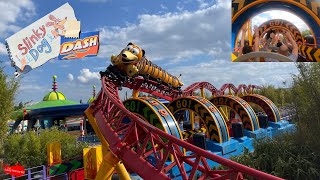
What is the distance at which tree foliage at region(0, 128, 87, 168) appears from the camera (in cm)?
1420

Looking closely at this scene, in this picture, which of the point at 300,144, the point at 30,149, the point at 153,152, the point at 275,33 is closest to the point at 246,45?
the point at 275,33

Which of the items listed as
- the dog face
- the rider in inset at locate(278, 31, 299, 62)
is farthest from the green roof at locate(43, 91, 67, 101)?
the rider in inset at locate(278, 31, 299, 62)

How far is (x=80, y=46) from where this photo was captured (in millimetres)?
32094

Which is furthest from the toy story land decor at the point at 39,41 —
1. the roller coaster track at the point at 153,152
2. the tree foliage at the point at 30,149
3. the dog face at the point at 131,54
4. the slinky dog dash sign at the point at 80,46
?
the roller coaster track at the point at 153,152

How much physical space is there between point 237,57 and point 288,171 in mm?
10071

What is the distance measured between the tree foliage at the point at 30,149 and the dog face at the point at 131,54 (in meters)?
4.75

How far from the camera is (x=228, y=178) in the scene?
18.1 feet

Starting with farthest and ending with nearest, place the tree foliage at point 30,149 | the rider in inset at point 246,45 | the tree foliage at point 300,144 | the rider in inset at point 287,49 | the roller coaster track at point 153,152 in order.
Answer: the rider in inset at point 246,45 < the rider in inset at point 287,49 < the tree foliage at point 30,149 < the tree foliage at point 300,144 < the roller coaster track at point 153,152

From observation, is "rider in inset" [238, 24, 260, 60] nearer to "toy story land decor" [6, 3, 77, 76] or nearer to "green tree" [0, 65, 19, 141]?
"green tree" [0, 65, 19, 141]

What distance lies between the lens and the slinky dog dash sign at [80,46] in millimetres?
30641

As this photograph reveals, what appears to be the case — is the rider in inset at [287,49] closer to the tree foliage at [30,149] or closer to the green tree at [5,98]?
the tree foliage at [30,149]

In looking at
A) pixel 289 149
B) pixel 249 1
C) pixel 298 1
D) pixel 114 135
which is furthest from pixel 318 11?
pixel 114 135

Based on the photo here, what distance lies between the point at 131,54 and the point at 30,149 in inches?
245

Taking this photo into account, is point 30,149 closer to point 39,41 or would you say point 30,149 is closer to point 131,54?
point 131,54
